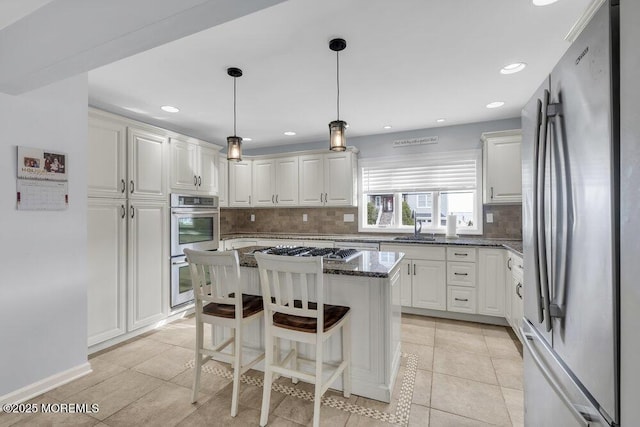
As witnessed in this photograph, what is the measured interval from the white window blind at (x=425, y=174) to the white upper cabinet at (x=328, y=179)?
33cm

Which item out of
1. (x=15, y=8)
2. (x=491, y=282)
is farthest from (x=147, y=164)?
(x=491, y=282)

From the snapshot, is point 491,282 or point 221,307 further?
point 491,282

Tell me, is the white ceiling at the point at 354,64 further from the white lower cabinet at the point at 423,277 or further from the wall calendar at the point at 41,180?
the white lower cabinet at the point at 423,277

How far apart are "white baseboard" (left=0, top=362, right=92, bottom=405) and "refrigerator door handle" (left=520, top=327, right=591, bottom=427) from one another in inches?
124

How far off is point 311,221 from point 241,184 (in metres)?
1.34

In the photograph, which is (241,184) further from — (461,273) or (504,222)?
(504,222)

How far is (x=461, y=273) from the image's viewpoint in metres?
3.51

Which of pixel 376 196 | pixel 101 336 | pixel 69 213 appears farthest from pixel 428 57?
pixel 101 336

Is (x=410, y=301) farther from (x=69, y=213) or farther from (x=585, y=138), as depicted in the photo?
(x=69, y=213)

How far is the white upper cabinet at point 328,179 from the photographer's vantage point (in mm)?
4359

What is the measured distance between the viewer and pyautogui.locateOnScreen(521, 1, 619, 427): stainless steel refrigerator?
0.79m

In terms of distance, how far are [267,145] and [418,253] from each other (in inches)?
123

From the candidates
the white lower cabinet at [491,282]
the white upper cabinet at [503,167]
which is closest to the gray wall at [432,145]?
the white upper cabinet at [503,167]

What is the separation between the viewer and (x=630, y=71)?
2.34 feet
